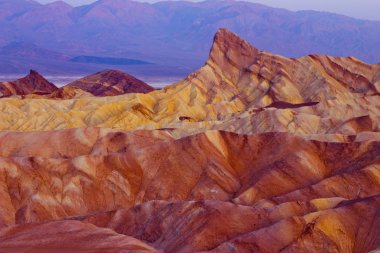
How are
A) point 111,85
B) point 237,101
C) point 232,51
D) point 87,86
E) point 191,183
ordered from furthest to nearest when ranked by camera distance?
point 87,86, point 111,85, point 232,51, point 237,101, point 191,183

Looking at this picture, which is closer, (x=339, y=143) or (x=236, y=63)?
(x=339, y=143)

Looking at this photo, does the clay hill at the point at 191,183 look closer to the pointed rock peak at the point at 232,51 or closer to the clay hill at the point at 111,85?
the pointed rock peak at the point at 232,51

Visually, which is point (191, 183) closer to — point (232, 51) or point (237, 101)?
point (237, 101)

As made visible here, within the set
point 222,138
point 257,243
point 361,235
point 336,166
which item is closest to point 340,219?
point 361,235

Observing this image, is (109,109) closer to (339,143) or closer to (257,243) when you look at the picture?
(339,143)

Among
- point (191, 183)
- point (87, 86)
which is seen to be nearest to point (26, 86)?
point (87, 86)

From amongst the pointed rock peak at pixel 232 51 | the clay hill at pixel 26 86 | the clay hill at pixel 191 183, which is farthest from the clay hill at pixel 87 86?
the clay hill at pixel 191 183

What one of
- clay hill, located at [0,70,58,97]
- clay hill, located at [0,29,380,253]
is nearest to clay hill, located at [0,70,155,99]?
clay hill, located at [0,70,58,97]
